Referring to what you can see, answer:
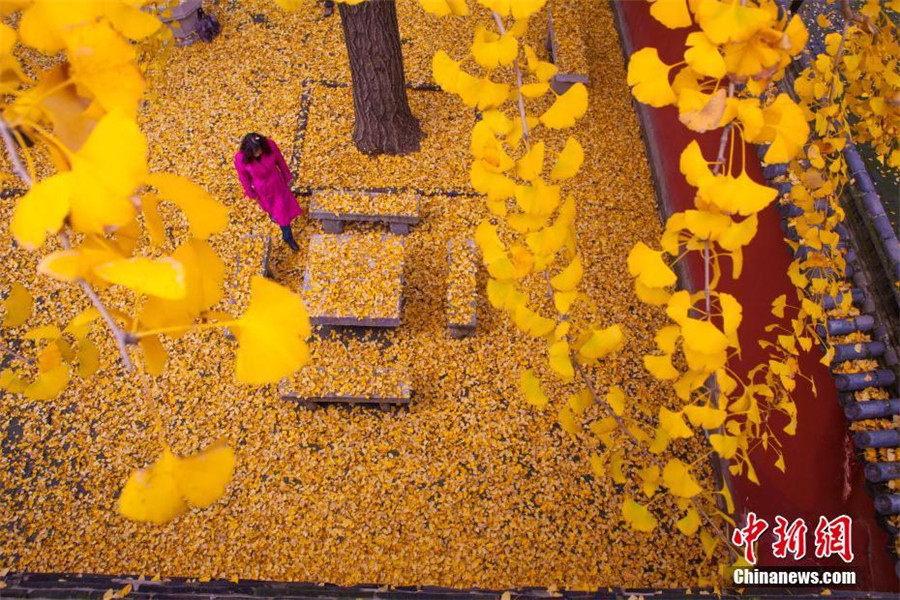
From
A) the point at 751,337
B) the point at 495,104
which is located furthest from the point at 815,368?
the point at 495,104

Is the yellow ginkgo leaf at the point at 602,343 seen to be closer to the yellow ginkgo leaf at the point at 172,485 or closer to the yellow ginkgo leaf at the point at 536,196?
the yellow ginkgo leaf at the point at 536,196

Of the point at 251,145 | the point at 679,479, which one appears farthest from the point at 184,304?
the point at 251,145

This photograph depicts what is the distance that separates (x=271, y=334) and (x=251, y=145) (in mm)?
3411

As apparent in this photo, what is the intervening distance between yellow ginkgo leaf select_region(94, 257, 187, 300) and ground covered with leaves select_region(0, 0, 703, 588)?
2.94m

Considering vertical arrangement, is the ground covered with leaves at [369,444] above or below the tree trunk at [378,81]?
below

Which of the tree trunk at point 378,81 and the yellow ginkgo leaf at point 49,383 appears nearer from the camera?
the yellow ginkgo leaf at point 49,383

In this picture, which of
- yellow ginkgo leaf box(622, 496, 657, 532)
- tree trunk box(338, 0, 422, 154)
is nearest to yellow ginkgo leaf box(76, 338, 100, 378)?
yellow ginkgo leaf box(622, 496, 657, 532)

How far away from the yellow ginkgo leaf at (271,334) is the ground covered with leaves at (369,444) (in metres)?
2.85

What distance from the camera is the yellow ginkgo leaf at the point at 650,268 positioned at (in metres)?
1.03

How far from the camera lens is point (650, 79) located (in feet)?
2.88

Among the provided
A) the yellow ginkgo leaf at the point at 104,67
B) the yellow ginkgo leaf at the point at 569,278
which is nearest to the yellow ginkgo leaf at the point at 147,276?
the yellow ginkgo leaf at the point at 104,67

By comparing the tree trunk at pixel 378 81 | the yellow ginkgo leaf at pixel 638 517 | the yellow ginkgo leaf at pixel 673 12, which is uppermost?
the tree trunk at pixel 378 81

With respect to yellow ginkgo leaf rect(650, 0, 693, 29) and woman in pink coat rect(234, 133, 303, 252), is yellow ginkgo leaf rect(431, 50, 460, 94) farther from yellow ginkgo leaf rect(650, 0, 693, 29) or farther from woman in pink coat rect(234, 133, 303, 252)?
woman in pink coat rect(234, 133, 303, 252)

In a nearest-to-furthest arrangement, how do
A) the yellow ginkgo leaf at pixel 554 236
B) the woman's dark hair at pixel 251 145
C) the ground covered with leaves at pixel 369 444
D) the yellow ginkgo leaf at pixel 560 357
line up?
the yellow ginkgo leaf at pixel 554 236 < the yellow ginkgo leaf at pixel 560 357 < the ground covered with leaves at pixel 369 444 < the woman's dark hair at pixel 251 145
